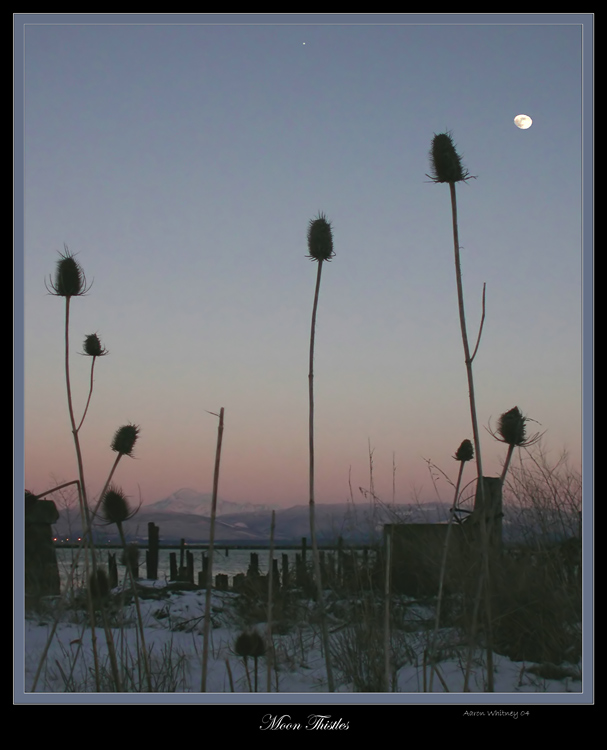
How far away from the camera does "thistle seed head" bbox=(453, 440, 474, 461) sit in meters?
4.20

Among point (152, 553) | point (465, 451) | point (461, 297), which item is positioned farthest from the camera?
point (152, 553)

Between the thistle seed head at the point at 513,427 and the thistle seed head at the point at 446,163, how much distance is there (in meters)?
1.06

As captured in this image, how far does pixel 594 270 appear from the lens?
3207 millimetres

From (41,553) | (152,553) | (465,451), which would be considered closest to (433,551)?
(465,451)

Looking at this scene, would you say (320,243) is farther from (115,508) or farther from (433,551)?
(433,551)

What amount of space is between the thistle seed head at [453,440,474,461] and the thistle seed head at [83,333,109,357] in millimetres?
2094

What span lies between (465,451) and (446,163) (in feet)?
5.82

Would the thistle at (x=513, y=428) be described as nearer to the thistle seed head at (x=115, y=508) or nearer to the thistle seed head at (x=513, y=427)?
the thistle seed head at (x=513, y=427)

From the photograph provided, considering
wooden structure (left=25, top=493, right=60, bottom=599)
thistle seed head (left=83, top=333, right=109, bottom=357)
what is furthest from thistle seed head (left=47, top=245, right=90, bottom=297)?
wooden structure (left=25, top=493, right=60, bottom=599)

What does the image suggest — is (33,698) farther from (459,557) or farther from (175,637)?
(459,557)

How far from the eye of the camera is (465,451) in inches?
166

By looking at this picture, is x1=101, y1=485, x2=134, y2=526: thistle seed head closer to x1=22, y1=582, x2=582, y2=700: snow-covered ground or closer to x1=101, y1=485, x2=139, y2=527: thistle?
x1=101, y1=485, x2=139, y2=527: thistle

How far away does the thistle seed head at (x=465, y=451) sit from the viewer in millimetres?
4203
